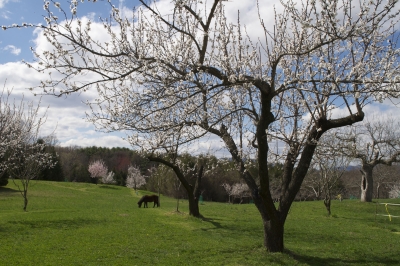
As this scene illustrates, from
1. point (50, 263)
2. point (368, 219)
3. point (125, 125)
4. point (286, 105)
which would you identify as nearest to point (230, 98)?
point (286, 105)

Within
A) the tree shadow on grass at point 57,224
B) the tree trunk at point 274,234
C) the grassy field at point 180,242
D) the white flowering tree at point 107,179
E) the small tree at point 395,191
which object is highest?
the small tree at point 395,191

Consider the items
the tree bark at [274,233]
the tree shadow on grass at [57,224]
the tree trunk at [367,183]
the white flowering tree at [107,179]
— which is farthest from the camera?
the white flowering tree at [107,179]

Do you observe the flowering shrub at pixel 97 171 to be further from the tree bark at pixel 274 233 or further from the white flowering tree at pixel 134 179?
the tree bark at pixel 274 233

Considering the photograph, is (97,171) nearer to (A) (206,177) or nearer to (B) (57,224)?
(A) (206,177)

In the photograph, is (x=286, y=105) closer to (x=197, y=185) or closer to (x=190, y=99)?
(x=190, y=99)

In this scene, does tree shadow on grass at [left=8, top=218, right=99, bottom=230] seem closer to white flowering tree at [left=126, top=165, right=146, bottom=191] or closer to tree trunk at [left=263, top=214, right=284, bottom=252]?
tree trunk at [left=263, top=214, right=284, bottom=252]

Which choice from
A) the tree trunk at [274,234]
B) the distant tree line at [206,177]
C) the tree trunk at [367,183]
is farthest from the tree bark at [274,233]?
the tree trunk at [367,183]

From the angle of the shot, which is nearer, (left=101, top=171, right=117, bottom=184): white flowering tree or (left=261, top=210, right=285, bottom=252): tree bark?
(left=261, top=210, right=285, bottom=252): tree bark

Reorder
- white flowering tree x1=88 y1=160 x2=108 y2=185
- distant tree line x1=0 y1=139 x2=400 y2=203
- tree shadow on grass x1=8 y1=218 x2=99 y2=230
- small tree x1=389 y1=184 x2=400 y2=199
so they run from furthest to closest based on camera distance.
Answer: white flowering tree x1=88 y1=160 x2=108 y2=185 < small tree x1=389 y1=184 x2=400 y2=199 < distant tree line x1=0 y1=139 x2=400 y2=203 < tree shadow on grass x1=8 y1=218 x2=99 y2=230

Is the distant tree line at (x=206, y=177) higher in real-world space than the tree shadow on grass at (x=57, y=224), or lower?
higher

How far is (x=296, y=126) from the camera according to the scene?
822 cm

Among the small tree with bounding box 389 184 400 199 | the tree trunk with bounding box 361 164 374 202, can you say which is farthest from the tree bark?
the small tree with bounding box 389 184 400 199

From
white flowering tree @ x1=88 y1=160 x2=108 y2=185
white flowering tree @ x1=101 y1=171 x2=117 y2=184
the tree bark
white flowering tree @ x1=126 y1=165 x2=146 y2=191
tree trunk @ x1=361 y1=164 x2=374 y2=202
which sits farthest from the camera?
white flowering tree @ x1=101 y1=171 x2=117 y2=184

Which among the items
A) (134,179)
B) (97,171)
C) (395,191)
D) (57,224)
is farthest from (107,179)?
(57,224)
